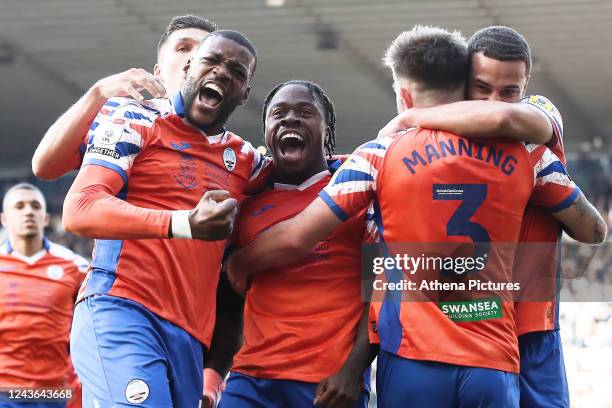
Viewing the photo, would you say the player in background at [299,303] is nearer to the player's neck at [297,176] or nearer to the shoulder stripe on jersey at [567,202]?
the player's neck at [297,176]

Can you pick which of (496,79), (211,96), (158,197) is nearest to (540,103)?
(496,79)

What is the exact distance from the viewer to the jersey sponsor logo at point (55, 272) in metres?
8.90

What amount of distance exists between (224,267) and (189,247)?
396 mm

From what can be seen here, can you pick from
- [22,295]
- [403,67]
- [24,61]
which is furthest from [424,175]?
[24,61]

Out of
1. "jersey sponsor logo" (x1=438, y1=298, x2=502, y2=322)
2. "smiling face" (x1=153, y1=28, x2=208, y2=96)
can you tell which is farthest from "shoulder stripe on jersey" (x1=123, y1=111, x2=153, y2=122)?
"jersey sponsor logo" (x1=438, y1=298, x2=502, y2=322)

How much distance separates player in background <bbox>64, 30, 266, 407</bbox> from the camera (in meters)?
3.80

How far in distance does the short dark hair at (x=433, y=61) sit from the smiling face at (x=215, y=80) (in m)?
0.69

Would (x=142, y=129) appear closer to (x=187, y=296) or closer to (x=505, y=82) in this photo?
(x=187, y=296)

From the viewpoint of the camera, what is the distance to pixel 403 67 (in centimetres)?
400

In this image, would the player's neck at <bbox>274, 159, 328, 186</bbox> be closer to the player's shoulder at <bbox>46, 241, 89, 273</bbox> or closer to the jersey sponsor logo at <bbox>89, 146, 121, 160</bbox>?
the jersey sponsor logo at <bbox>89, 146, 121, 160</bbox>

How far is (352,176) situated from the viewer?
3.89 m

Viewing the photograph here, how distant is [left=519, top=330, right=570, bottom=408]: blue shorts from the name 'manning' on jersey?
0.33 meters

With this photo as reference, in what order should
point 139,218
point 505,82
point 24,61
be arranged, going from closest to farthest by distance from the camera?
point 139,218, point 505,82, point 24,61

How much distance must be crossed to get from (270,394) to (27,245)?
18.4 feet
